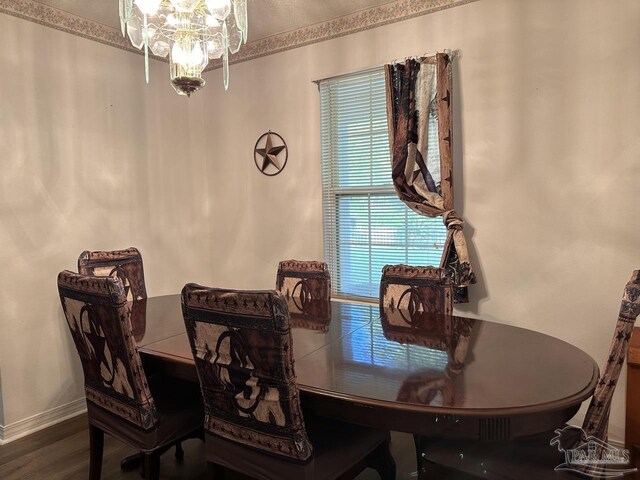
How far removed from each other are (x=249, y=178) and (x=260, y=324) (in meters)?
2.71

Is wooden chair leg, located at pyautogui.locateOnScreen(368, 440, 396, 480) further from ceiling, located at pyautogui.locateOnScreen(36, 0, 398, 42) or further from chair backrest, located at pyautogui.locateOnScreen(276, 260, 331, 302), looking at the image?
ceiling, located at pyautogui.locateOnScreen(36, 0, 398, 42)

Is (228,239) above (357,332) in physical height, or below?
above

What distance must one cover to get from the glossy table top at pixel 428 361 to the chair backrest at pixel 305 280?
1.58 ft

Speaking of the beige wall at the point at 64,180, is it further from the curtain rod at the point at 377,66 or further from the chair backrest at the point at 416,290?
the chair backrest at the point at 416,290

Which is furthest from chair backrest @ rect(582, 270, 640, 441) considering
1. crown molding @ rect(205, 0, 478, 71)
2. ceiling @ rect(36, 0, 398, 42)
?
ceiling @ rect(36, 0, 398, 42)

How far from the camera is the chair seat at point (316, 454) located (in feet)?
5.09

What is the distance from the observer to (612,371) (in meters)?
1.47

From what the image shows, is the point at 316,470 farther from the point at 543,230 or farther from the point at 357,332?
the point at 543,230

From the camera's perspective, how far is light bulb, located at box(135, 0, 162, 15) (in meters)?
1.99

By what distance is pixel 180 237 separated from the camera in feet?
13.3

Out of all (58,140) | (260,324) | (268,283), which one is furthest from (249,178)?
(260,324)

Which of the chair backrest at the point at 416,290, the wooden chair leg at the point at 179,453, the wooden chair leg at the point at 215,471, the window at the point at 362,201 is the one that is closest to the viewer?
the wooden chair leg at the point at 215,471

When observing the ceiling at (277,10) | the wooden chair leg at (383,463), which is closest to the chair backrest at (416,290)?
the wooden chair leg at (383,463)

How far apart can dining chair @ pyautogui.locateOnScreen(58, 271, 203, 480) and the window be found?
169 cm
